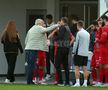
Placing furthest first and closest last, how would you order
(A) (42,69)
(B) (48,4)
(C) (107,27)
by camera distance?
(B) (48,4)
(A) (42,69)
(C) (107,27)

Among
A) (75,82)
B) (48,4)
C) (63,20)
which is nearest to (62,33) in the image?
(63,20)

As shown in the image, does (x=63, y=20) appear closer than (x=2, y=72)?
Yes

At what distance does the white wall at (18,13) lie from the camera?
2583 cm

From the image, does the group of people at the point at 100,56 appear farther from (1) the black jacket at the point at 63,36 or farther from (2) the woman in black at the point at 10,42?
(2) the woman in black at the point at 10,42

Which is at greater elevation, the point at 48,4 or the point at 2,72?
the point at 48,4

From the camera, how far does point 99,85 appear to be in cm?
1886

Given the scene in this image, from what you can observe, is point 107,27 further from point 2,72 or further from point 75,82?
point 2,72

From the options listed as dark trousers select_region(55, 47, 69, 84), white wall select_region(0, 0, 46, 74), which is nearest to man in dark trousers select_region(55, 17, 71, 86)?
dark trousers select_region(55, 47, 69, 84)

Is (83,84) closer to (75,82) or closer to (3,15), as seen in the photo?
(75,82)

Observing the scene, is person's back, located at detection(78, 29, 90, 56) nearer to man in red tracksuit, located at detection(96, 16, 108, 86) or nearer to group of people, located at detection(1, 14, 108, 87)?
group of people, located at detection(1, 14, 108, 87)

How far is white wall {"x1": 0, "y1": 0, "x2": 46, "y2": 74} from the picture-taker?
84.7ft

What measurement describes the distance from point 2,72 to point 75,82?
265 inches

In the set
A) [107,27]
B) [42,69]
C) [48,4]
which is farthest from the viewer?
[48,4]

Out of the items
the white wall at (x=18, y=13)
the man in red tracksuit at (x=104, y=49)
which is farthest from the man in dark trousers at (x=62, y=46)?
the white wall at (x=18, y=13)
